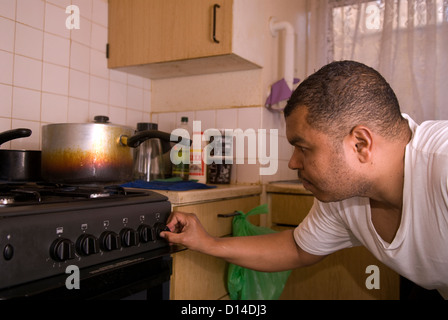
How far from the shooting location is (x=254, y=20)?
1.60m

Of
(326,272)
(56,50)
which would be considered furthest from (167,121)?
(326,272)

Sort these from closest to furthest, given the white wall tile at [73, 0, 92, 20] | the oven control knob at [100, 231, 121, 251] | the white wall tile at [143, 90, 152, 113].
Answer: the oven control knob at [100, 231, 121, 251] → the white wall tile at [73, 0, 92, 20] → the white wall tile at [143, 90, 152, 113]

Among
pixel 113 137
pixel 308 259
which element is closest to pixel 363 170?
pixel 308 259

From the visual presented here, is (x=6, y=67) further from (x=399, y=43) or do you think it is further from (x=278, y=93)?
(x=399, y=43)

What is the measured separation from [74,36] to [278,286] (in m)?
1.20

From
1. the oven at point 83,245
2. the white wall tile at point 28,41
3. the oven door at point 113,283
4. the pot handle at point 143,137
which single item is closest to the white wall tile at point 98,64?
the white wall tile at point 28,41

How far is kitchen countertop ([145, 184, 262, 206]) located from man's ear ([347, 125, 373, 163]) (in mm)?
522

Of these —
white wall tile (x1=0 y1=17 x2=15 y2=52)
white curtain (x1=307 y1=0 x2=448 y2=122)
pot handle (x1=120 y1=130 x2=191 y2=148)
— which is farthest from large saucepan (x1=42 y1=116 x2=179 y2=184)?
white curtain (x1=307 y1=0 x2=448 y2=122)

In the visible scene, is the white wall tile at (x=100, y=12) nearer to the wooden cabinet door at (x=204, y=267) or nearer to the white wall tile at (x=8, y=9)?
the white wall tile at (x=8, y=9)

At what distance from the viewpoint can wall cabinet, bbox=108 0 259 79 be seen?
4.81 ft

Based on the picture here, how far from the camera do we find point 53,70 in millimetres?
1439

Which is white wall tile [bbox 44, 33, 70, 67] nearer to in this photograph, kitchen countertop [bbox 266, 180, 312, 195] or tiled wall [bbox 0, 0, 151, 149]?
tiled wall [bbox 0, 0, 151, 149]

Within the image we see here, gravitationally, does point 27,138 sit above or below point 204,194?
above

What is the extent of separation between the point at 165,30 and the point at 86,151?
786 millimetres
